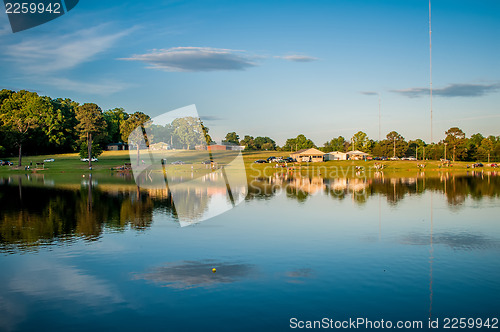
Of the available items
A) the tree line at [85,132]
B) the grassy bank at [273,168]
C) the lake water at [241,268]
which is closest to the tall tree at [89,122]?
the tree line at [85,132]

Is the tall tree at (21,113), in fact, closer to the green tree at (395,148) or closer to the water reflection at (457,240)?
the water reflection at (457,240)

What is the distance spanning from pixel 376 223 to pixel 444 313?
16.9 meters

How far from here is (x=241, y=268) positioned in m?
19.5

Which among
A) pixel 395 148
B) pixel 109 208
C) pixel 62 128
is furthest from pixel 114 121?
pixel 109 208

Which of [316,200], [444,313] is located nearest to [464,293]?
[444,313]

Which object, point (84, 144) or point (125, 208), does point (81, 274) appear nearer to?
point (125, 208)

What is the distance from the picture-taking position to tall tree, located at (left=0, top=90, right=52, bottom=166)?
117500 mm

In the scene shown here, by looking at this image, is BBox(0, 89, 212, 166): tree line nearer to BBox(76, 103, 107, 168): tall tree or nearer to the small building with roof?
BBox(76, 103, 107, 168): tall tree

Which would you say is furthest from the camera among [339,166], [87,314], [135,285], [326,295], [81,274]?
[339,166]

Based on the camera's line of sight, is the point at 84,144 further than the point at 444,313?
Yes

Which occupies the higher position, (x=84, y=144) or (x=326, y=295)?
(x=84, y=144)

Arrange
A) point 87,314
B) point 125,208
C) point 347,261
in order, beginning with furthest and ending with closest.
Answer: point 125,208, point 347,261, point 87,314

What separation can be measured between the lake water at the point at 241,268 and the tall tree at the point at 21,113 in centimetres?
9302

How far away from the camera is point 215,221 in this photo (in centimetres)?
3256
